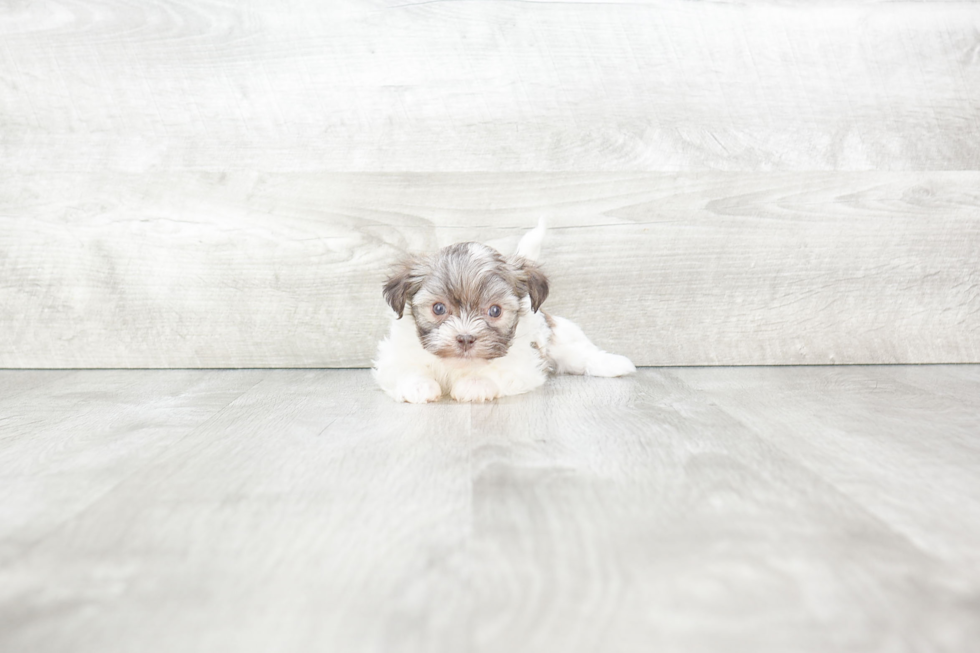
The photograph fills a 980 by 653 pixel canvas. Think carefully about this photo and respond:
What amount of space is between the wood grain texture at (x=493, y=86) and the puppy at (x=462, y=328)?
0.55m

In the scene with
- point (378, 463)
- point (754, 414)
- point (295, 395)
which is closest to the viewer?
point (378, 463)

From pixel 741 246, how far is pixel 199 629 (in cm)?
219

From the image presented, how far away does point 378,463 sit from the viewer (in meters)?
1.33

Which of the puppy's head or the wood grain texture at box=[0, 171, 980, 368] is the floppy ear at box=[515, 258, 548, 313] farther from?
the wood grain texture at box=[0, 171, 980, 368]

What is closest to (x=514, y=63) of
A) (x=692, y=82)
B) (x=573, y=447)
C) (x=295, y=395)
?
(x=692, y=82)

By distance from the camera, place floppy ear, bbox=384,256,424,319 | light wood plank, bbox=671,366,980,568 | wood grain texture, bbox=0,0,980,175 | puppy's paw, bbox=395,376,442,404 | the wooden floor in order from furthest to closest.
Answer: wood grain texture, bbox=0,0,980,175 < floppy ear, bbox=384,256,424,319 < puppy's paw, bbox=395,376,442,404 < light wood plank, bbox=671,366,980,568 < the wooden floor

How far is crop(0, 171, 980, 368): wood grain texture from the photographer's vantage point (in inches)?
97.8

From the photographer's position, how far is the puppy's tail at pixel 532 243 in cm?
235

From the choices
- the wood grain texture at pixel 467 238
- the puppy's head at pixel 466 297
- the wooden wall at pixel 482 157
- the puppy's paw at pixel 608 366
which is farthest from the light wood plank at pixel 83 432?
the puppy's paw at pixel 608 366

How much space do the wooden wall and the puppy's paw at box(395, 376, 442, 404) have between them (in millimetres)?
604

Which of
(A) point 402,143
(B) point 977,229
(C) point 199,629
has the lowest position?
(C) point 199,629

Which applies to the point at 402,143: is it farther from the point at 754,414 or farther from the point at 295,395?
the point at 754,414

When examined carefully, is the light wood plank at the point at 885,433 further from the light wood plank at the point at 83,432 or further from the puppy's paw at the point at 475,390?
the light wood plank at the point at 83,432

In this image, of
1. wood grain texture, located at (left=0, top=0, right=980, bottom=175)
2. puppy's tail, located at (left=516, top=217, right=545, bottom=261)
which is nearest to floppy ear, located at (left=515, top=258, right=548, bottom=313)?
puppy's tail, located at (left=516, top=217, right=545, bottom=261)
